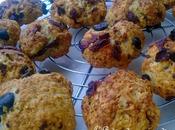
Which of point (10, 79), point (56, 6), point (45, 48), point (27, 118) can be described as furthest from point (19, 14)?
point (27, 118)

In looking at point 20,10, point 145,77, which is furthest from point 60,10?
point 145,77

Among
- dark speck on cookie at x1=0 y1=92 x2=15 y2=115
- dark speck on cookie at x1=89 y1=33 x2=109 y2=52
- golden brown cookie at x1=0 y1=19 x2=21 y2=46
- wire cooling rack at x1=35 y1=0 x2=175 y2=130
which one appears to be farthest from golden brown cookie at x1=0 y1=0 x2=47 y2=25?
dark speck on cookie at x1=0 y1=92 x2=15 y2=115

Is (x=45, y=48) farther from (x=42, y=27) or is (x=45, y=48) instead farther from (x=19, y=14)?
(x=19, y=14)

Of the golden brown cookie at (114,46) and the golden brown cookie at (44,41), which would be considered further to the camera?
the golden brown cookie at (44,41)

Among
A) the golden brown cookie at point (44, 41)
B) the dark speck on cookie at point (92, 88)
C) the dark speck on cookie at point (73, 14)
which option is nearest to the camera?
the dark speck on cookie at point (92, 88)

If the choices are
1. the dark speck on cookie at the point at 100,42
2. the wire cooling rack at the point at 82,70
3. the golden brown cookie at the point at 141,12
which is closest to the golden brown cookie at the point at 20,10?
the wire cooling rack at the point at 82,70

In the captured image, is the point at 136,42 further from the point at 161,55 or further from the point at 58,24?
the point at 58,24

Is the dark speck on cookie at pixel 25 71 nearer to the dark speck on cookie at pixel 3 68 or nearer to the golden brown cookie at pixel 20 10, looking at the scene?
the dark speck on cookie at pixel 3 68

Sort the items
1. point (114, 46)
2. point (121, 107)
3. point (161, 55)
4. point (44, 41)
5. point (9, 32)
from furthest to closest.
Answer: point (9, 32), point (44, 41), point (114, 46), point (161, 55), point (121, 107)
